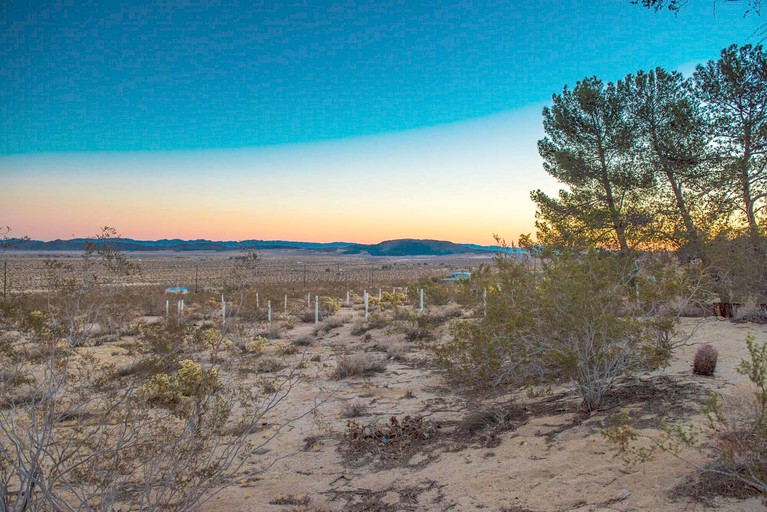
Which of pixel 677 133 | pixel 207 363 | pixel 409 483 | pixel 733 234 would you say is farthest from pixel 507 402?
pixel 677 133

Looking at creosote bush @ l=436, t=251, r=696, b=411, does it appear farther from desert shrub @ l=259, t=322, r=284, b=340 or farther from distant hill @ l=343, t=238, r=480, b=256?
distant hill @ l=343, t=238, r=480, b=256

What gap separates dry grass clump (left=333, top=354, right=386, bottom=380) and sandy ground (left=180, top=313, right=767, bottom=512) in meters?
2.12

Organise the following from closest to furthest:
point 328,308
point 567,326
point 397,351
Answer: point 567,326 < point 397,351 < point 328,308

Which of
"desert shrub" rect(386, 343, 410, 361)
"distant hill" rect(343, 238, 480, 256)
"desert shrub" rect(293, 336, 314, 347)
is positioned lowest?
"desert shrub" rect(293, 336, 314, 347)

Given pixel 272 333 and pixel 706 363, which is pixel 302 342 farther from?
pixel 706 363

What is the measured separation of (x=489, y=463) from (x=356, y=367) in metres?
5.90

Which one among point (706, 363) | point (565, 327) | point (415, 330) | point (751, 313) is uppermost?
point (565, 327)

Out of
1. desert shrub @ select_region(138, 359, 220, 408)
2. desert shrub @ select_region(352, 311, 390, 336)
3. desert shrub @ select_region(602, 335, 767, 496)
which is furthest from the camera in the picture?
desert shrub @ select_region(352, 311, 390, 336)

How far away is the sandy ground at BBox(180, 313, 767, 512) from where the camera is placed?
4.52m

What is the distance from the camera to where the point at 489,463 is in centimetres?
564

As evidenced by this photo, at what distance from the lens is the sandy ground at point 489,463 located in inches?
178

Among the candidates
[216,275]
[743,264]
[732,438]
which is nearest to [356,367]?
[732,438]

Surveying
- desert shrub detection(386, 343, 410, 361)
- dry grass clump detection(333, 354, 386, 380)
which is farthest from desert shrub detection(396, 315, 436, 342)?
dry grass clump detection(333, 354, 386, 380)

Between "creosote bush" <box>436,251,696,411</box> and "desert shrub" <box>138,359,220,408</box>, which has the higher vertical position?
"creosote bush" <box>436,251,696,411</box>
